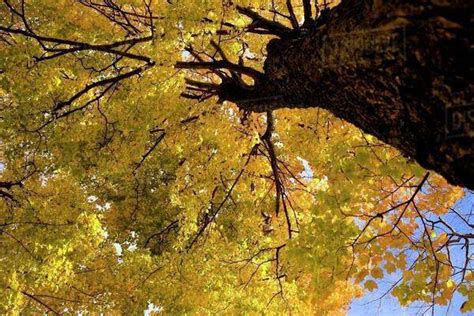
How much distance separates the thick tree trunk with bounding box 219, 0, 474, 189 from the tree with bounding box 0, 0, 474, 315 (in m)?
0.05

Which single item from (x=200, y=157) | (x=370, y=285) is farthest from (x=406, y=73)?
(x=200, y=157)

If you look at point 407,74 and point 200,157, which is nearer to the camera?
point 407,74

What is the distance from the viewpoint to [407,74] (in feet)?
6.07

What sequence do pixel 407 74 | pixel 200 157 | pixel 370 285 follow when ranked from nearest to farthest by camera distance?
pixel 407 74 → pixel 370 285 → pixel 200 157

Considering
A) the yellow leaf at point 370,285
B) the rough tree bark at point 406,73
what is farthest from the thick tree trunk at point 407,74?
the yellow leaf at point 370,285

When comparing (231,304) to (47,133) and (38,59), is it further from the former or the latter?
(38,59)

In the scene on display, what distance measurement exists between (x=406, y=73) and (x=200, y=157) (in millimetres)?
5011

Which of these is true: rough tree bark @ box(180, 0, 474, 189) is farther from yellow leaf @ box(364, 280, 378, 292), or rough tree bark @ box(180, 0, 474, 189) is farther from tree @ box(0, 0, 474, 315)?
yellow leaf @ box(364, 280, 378, 292)

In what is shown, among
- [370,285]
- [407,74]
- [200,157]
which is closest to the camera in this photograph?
[407,74]

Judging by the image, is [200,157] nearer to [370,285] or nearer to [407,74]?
[370,285]

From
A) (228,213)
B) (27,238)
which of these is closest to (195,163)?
(27,238)

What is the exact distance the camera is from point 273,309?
22.0 feet

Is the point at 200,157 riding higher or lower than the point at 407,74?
higher

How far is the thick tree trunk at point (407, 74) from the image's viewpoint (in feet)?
5.17
